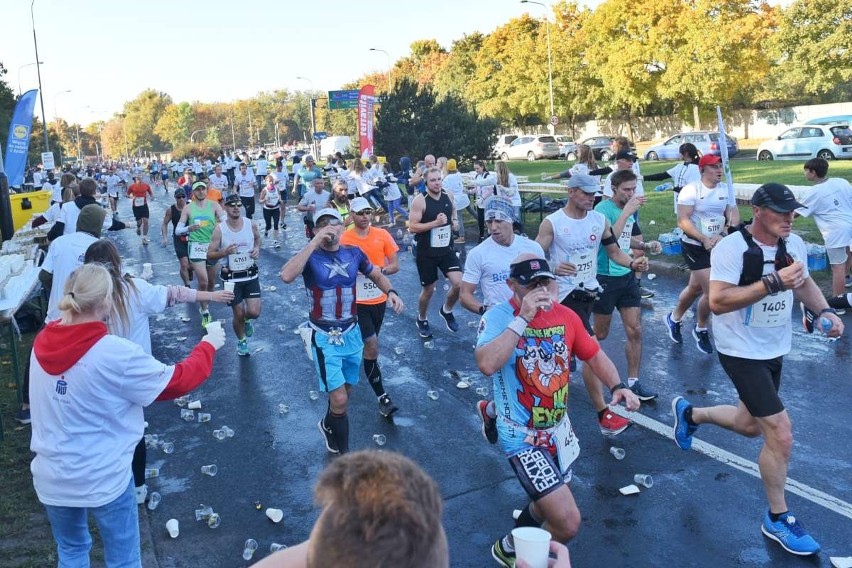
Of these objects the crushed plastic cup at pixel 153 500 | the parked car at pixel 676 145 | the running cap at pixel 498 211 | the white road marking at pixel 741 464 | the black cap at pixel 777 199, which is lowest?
Result: the crushed plastic cup at pixel 153 500

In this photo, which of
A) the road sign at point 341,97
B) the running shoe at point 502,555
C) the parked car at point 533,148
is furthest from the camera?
the road sign at point 341,97

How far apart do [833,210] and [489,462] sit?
19.8 feet

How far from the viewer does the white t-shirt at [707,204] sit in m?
8.02

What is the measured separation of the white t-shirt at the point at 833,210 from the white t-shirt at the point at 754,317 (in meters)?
5.24

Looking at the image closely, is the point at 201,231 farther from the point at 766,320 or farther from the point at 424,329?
the point at 766,320

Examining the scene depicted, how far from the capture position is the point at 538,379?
382cm

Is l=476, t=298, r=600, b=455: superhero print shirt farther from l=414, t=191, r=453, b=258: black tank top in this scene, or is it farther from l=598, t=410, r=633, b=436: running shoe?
l=414, t=191, r=453, b=258: black tank top

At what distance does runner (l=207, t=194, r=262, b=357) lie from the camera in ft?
28.9

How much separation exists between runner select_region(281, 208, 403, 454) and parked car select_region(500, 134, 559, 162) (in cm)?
3934

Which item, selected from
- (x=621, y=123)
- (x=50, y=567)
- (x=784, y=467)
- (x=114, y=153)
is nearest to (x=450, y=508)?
(x=784, y=467)

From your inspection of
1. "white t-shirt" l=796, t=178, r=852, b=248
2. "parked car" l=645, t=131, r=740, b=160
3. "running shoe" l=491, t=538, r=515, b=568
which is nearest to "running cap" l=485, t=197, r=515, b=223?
"running shoe" l=491, t=538, r=515, b=568

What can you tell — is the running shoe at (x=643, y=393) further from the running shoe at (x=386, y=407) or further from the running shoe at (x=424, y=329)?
the running shoe at (x=424, y=329)

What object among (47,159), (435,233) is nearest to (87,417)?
(435,233)

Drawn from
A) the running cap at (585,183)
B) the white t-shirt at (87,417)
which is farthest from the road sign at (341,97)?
the white t-shirt at (87,417)
